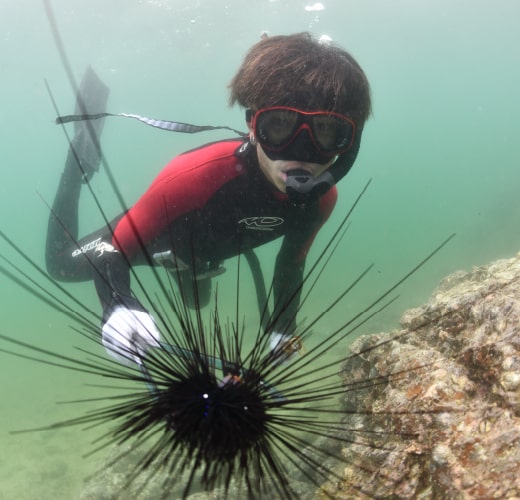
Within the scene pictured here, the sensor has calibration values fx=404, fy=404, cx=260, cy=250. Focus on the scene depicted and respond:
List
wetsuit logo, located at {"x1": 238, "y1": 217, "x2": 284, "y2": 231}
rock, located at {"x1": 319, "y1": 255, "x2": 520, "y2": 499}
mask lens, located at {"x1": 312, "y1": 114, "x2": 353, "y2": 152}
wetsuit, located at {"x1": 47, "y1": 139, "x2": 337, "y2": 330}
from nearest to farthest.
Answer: rock, located at {"x1": 319, "y1": 255, "x2": 520, "y2": 499}
mask lens, located at {"x1": 312, "y1": 114, "x2": 353, "y2": 152}
wetsuit, located at {"x1": 47, "y1": 139, "x2": 337, "y2": 330}
wetsuit logo, located at {"x1": 238, "y1": 217, "x2": 284, "y2": 231}

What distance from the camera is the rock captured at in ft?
5.98

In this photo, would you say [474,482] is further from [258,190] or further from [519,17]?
[519,17]

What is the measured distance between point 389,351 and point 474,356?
69 cm

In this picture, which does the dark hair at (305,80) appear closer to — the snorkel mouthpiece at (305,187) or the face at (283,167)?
the face at (283,167)

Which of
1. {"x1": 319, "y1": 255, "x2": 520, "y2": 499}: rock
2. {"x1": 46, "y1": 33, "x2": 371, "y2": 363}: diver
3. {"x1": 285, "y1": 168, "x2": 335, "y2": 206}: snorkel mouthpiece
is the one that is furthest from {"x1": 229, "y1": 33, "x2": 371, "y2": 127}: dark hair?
{"x1": 319, "y1": 255, "x2": 520, "y2": 499}: rock

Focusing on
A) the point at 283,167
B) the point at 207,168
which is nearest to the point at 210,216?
the point at 207,168

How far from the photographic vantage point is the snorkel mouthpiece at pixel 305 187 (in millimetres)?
2949

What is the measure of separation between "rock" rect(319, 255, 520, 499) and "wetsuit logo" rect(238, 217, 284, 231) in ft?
5.71

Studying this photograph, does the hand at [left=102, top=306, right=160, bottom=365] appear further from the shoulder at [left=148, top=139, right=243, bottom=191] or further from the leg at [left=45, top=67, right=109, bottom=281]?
the leg at [left=45, top=67, right=109, bottom=281]

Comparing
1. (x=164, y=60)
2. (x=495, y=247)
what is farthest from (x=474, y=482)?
(x=164, y=60)

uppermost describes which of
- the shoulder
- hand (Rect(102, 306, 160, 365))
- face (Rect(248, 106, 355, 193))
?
the shoulder

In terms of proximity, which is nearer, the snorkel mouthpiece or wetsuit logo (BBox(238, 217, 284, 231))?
the snorkel mouthpiece

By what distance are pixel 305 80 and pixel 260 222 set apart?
4.68 ft

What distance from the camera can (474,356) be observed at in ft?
7.60
